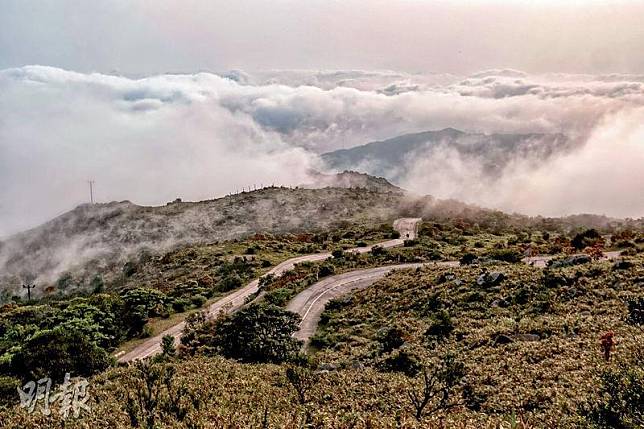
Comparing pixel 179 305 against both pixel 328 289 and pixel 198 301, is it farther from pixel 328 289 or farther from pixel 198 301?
pixel 328 289

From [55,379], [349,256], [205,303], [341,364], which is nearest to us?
[341,364]

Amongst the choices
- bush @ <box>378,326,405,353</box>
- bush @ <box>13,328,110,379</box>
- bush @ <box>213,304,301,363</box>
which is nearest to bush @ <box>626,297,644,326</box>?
bush @ <box>378,326,405,353</box>

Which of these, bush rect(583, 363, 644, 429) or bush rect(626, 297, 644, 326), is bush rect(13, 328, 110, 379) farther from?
bush rect(626, 297, 644, 326)

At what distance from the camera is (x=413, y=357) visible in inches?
1151

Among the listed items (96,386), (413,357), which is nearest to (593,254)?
(413,357)

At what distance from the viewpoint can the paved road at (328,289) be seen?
46.2 meters

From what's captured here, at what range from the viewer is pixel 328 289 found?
55.4 metres

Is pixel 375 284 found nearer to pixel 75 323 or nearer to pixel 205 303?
pixel 205 303

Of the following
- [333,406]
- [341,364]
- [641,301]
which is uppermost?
[641,301]

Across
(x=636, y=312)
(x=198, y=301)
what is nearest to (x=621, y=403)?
(x=636, y=312)

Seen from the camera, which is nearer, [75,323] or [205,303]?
[75,323]

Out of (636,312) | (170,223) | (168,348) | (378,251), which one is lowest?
(170,223)

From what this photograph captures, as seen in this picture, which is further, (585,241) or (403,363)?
(585,241)

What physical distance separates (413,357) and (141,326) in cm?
3375
